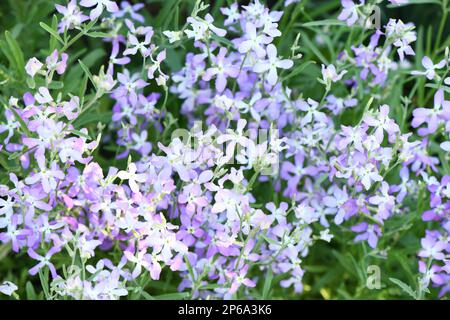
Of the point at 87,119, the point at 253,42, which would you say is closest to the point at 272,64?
the point at 253,42

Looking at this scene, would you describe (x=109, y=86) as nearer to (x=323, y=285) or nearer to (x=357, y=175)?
(x=357, y=175)

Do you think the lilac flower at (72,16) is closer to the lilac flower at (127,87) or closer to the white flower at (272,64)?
the lilac flower at (127,87)

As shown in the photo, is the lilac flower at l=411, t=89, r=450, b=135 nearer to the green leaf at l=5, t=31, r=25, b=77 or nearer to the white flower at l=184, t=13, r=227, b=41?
the white flower at l=184, t=13, r=227, b=41

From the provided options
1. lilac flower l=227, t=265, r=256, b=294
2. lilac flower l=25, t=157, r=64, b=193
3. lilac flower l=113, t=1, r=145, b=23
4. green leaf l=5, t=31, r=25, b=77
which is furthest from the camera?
lilac flower l=113, t=1, r=145, b=23

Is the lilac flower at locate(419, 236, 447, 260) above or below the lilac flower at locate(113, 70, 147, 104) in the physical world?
below

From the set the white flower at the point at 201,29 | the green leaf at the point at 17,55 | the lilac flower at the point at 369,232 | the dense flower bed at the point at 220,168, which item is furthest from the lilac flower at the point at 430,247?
the green leaf at the point at 17,55

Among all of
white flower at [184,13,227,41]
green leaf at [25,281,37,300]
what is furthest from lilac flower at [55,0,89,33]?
green leaf at [25,281,37,300]

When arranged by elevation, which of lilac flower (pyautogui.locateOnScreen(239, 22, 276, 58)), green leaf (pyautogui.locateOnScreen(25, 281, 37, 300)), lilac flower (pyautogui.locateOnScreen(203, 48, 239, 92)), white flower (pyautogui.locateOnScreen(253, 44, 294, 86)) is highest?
lilac flower (pyautogui.locateOnScreen(239, 22, 276, 58))

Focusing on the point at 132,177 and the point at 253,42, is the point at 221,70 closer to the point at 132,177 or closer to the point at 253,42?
the point at 253,42

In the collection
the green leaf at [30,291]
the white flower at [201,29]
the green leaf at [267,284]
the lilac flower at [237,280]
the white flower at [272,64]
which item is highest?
the white flower at [201,29]
